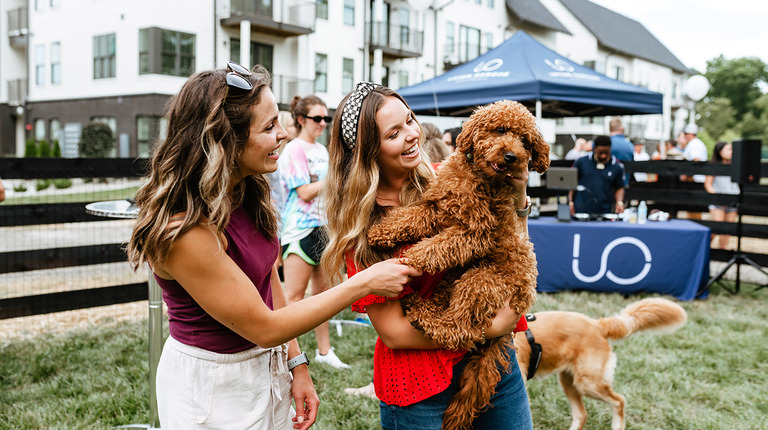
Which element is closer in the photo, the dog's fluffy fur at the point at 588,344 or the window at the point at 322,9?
the dog's fluffy fur at the point at 588,344

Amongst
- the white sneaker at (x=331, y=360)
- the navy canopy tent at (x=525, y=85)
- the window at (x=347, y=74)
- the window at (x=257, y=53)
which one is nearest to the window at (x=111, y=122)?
the window at (x=257, y=53)

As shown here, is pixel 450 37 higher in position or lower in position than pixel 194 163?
higher

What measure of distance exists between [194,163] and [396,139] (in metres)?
0.66

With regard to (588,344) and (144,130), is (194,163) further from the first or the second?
(144,130)

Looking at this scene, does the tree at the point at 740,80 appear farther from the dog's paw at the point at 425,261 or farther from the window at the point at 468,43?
the dog's paw at the point at 425,261

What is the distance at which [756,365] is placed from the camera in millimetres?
4793

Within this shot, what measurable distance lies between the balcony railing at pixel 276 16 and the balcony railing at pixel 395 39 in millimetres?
3588

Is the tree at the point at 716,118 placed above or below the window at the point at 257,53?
above

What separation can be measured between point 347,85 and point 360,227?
83.3ft

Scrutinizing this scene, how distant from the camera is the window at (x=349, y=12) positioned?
26.1 meters

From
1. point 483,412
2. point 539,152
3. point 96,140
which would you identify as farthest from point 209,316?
point 96,140

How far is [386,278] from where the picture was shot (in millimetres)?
1624

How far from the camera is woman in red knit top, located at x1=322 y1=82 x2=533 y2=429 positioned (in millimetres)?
1810

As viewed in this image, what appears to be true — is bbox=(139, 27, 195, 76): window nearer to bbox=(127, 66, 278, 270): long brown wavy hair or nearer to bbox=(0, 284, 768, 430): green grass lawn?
bbox=(0, 284, 768, 430): green grass lawn
